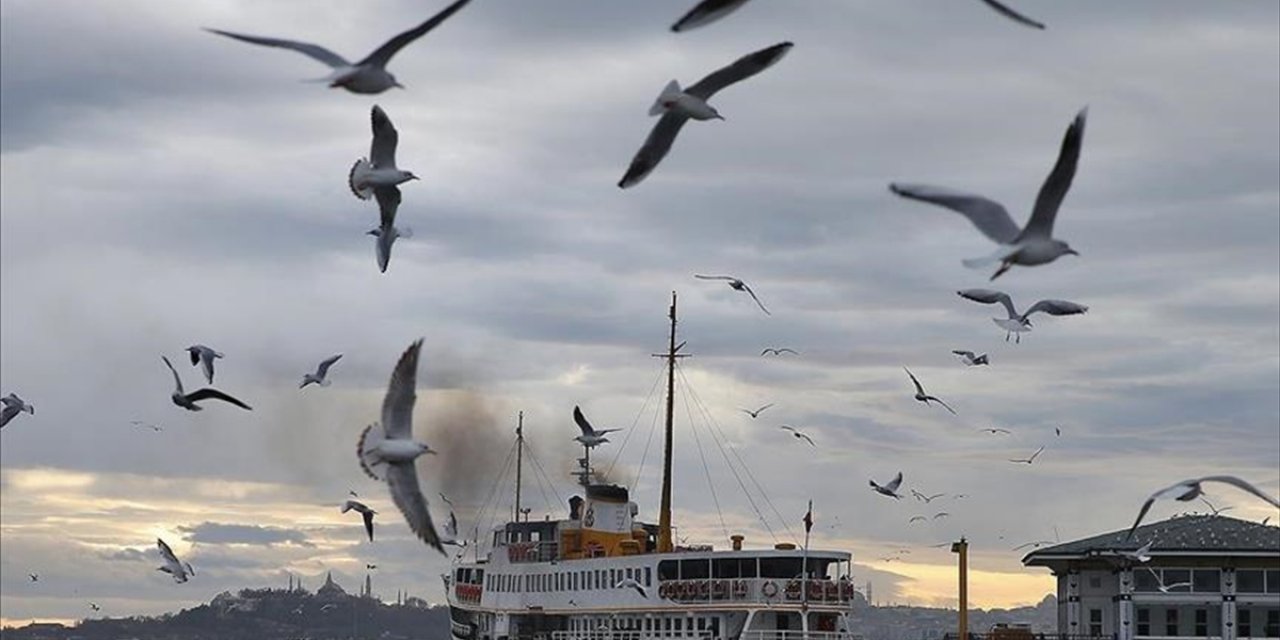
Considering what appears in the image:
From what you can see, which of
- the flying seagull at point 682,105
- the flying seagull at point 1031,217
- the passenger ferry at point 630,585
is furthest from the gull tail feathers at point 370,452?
the passenger ferry at point 630,585

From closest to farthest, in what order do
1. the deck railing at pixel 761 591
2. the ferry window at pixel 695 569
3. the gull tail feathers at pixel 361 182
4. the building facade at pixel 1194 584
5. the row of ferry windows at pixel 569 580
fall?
1. the gull tail feathers at pixel 361 182
2. the deck railing at pixel 761 591
3. the ferry window at pixel 695 569
4. the row of ferry windows at pixel 569 580
5. the building facade at pixel 1194 584

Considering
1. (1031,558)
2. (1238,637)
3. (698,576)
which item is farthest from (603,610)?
(1238,637)

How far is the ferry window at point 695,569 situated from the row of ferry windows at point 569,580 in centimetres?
121

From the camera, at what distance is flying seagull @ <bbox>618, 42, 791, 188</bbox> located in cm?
3431

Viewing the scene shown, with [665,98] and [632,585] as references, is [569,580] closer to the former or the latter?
[632,585]

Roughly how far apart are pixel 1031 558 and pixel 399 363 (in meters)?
57.8

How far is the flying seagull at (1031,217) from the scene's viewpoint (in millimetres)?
30922

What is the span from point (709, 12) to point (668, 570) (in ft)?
175

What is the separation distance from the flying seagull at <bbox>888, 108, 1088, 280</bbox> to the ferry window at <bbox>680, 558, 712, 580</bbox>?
47.5m

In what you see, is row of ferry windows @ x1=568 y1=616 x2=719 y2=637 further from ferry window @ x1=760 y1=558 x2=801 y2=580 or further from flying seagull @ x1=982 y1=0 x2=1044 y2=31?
flying seagull @ x1=982 y1=0 x2=1044 y2=31

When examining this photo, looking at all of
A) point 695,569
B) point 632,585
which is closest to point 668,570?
point 695,569

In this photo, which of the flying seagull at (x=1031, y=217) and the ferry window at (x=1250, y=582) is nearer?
the flying seagull at (x=1031, y=217)

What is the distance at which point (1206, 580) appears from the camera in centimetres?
8525

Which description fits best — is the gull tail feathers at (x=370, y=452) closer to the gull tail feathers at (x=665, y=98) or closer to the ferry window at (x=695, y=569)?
the gull tail feathers at (x=665, y=98)
